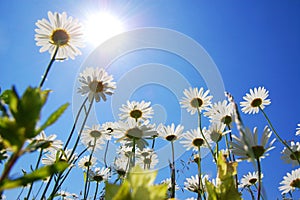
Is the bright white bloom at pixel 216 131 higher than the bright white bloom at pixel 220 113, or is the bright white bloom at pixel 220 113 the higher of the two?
the bright white bloom at pixel 220 113

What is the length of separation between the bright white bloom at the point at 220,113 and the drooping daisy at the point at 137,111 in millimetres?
364

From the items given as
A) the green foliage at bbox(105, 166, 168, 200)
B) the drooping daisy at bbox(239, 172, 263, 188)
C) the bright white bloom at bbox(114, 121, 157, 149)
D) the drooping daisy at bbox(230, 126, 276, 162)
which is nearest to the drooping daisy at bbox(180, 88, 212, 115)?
the drooping daisy at bbox(239, 172, 263, 188)

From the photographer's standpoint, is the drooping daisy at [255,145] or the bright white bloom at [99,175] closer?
the drooping daisy at [255,145]

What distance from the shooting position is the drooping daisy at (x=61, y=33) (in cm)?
165

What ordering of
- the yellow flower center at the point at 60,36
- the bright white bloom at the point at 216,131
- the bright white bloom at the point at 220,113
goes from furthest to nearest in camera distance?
the bright white bloom at the point at 220,113 < the yellow flower center at the point at 60,36 < the bright white bloom at the point at 216,131

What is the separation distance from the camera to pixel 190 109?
2477mm

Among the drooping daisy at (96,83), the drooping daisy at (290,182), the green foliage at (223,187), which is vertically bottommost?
the green foliage at (223,187)

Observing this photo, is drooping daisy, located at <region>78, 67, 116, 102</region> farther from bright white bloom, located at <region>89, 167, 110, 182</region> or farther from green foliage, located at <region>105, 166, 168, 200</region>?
green foliage, located at <region>105, 166, 168, 200</region>

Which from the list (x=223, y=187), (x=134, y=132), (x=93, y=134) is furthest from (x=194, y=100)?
(x=223, y=187)

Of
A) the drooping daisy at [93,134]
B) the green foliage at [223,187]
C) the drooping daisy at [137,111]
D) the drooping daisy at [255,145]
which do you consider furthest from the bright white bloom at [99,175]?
the green foliage at [223,187]

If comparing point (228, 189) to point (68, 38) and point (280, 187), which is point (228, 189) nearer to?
point (68, 38)

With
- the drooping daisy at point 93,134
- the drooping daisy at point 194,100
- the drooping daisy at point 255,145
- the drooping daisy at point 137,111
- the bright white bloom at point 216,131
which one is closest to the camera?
the drooping daisy at point 255,145

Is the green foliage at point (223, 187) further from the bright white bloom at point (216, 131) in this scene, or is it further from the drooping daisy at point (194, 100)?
the drooping daisy at point (194, 100)

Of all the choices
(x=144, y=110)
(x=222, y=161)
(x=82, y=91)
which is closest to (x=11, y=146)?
(x=222, y=161)
